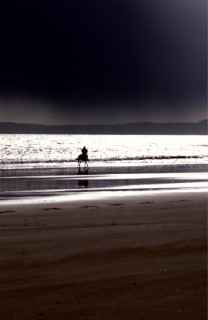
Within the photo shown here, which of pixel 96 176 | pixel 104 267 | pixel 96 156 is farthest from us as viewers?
pixel 96 156

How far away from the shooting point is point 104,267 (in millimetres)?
6832

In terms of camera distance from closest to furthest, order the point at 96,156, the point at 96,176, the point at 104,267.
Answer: the point at 104,267 → the point at 96,176 → the point at 96,156

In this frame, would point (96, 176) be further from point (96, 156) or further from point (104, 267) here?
point (96, 156)

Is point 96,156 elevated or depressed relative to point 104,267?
elevated

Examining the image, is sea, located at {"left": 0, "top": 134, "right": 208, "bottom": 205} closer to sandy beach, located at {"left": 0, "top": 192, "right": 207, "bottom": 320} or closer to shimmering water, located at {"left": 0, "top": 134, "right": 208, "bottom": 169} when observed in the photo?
shimmering water, located at {"left": 0, "top": 134, "right": 208, "bottom": 169}

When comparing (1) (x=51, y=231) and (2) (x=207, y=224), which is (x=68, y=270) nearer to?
(1) (x=51, y=231)

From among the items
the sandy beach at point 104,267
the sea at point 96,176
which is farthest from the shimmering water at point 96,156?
the sandy beach at point 104,267

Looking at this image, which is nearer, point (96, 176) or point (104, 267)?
point (104, 267)

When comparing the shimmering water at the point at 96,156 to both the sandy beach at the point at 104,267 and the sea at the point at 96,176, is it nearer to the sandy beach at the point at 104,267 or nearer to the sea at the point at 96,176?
the sea at the point at 96,176

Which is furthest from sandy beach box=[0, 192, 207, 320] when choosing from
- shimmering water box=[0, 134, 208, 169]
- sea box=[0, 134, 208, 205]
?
shimmering water box=[0, 134, 208, 169]

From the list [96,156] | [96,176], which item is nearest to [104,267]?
[96,176]

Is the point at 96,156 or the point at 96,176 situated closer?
the point at 96,176

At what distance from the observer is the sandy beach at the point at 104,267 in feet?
16.7

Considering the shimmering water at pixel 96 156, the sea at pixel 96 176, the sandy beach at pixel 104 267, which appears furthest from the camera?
the shimmering water at pixel 96 156
